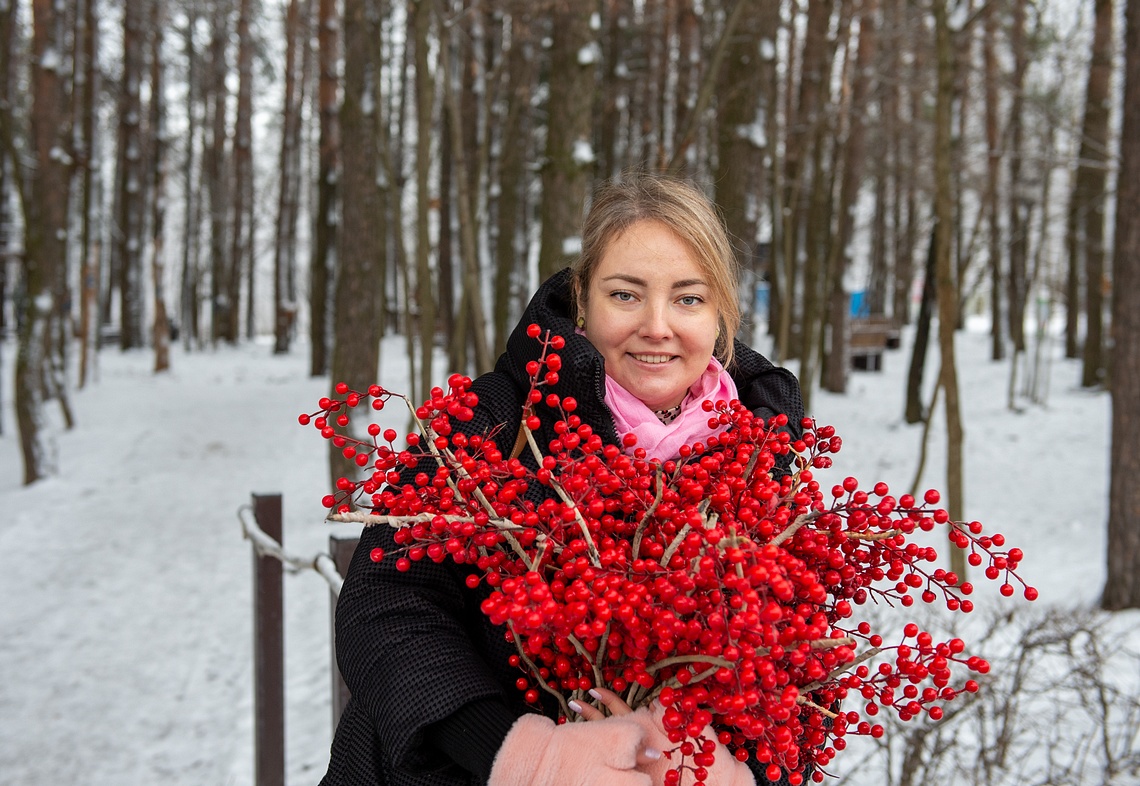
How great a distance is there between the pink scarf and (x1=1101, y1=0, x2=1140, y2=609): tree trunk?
472cm

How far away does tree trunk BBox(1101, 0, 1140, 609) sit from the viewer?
535 centimetres

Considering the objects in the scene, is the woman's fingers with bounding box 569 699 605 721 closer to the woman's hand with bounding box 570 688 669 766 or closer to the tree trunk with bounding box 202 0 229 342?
the woman's hand with bounding box 570 688 669 766

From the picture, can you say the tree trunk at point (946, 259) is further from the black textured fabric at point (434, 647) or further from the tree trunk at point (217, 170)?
the tree trunk at point (217, 170)

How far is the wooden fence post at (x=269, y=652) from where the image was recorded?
338cm

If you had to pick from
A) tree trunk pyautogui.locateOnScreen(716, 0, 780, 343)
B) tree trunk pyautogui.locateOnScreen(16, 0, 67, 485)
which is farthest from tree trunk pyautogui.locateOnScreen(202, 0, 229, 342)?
tree trunk pyautogui.locateOnScreen(716, 0, 780, 343)

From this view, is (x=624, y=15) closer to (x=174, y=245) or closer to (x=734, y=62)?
(x=734, y=62)

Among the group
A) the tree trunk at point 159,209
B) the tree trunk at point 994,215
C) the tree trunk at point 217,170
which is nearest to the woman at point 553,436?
the tree trunk at point 994,215

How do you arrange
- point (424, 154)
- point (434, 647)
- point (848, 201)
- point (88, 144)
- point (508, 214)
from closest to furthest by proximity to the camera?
point (434, 647)
point (424, 154)
point (508, 214)
point (848, 201)
point (88, 144)

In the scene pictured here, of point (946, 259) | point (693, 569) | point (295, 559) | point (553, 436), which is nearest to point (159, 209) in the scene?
point (946, 259)

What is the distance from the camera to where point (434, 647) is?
141 centimetres

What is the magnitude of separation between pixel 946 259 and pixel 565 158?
266 cm

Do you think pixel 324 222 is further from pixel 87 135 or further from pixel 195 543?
pixel 195 543

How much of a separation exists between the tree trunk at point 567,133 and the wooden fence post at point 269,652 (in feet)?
10.3

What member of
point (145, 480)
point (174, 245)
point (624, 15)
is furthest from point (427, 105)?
point (174, 245)
